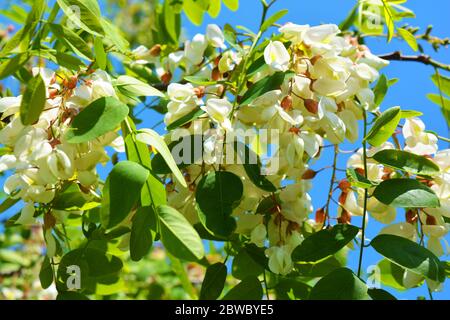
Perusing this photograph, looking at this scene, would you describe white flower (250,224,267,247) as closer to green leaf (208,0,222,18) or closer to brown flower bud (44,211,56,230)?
brown flower bud (44,211,56,230)

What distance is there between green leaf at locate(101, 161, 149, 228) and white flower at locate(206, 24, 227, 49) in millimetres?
482

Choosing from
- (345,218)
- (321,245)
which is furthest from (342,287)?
(345,218)

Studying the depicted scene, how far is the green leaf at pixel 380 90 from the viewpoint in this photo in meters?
1.18

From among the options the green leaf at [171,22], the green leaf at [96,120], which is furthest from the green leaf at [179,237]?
the green leaf at [171,22]

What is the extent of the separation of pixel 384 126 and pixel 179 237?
15.6 inches

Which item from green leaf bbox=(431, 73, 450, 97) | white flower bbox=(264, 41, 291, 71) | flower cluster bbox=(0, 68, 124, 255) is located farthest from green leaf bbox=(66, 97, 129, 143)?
green leaf bbox=(431, 73, 450, 97)

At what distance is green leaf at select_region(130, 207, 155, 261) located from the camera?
3.22 ft

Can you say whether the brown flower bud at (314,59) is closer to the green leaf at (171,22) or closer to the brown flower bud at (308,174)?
the brown flower bud at (308,174)

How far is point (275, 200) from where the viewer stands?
115cm

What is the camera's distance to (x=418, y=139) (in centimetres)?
Result: 115

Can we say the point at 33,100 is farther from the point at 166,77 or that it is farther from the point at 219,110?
the point at 166,77
